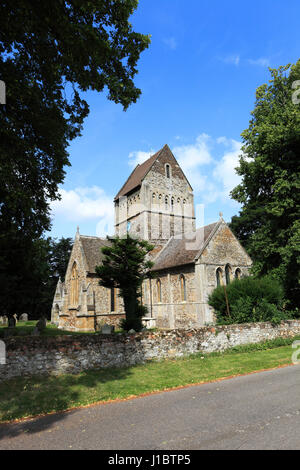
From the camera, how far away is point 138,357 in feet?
39.4

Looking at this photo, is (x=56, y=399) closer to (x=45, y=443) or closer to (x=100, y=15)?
(x=45, y=443)

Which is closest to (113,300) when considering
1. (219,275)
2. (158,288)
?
(158,288)

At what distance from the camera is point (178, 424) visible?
19.0 feet

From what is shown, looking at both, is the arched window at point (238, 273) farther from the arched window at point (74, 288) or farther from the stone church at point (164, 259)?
the arched window at point (74, 288)

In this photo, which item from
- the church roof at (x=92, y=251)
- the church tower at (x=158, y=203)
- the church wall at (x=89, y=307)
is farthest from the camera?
the church tower at (x=158, y=203)

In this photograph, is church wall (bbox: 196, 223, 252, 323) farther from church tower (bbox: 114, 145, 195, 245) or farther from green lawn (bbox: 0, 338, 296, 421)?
church tower (bbox: 114, 145, 195, 245)

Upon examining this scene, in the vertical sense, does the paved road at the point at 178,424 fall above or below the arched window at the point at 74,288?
below

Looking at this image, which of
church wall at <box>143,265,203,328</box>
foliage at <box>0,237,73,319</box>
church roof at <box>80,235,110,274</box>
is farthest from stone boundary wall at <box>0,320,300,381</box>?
church roof at <box>80,235,110,274</box>

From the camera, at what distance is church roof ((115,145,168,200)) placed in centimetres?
3540

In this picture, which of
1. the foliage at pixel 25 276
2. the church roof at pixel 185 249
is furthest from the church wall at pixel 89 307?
the foliage at pixel 25 276

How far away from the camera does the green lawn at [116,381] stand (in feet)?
25.1

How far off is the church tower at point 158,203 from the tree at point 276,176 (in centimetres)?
1280

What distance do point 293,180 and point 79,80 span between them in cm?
1500

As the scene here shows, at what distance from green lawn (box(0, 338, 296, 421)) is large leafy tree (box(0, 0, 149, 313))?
20.7ft
